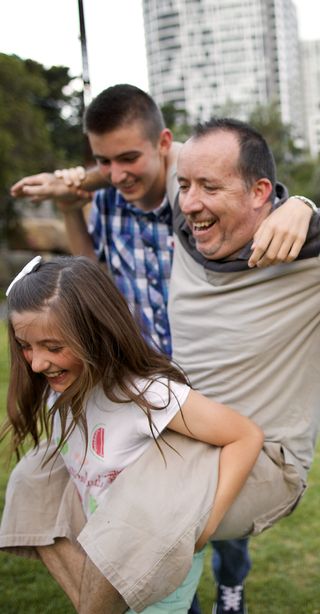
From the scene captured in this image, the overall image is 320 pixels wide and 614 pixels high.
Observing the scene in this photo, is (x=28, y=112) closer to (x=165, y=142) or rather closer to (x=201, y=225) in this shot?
(x=165, y=142)

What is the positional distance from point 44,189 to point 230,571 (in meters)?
1.50

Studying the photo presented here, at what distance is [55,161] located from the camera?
17.2m

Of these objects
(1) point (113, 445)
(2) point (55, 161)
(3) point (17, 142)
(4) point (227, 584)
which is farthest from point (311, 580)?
(2) point (55, 161)

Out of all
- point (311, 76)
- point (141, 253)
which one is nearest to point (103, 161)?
point (141, 253)

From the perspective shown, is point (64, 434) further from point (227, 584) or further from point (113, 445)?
point (227, 584)

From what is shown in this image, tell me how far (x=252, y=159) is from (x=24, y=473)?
1.09 m

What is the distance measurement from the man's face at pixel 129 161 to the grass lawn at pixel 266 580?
1266mm

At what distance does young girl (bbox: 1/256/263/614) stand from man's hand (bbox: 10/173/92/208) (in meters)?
0.94

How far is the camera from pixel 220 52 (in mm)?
100750

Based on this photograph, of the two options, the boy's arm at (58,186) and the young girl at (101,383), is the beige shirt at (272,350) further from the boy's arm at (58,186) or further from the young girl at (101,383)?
the boy's arm at (58,186)

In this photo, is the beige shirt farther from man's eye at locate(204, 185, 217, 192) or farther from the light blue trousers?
the light blue trousers

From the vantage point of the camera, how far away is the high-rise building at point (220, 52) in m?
95.1

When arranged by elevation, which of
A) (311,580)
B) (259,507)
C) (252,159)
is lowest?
(311,580)

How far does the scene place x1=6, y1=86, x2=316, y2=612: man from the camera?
2.94 m
